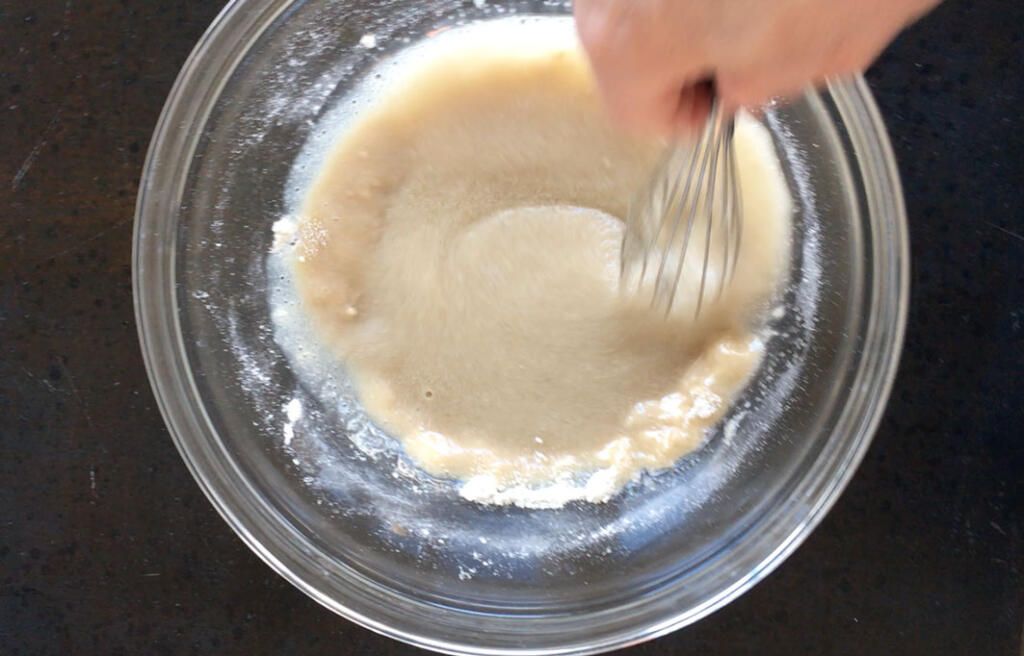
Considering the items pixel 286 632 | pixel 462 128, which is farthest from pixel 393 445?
pixel 462 128

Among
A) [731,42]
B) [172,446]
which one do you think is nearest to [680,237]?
[731,42]

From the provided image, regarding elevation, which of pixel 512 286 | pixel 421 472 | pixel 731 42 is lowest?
pixel 421 472

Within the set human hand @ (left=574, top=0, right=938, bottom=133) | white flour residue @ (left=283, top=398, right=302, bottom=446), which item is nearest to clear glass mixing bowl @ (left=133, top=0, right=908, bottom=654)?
white flour residue @ (left=283, top=398, right=302, bottom=446)

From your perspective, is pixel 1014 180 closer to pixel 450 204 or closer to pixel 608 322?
pixel 608 322

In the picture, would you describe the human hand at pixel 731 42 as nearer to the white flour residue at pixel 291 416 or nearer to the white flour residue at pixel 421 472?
the white flour residue at pixel 421 472

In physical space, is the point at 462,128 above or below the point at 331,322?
above

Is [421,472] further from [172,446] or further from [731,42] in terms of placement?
[731,42]
